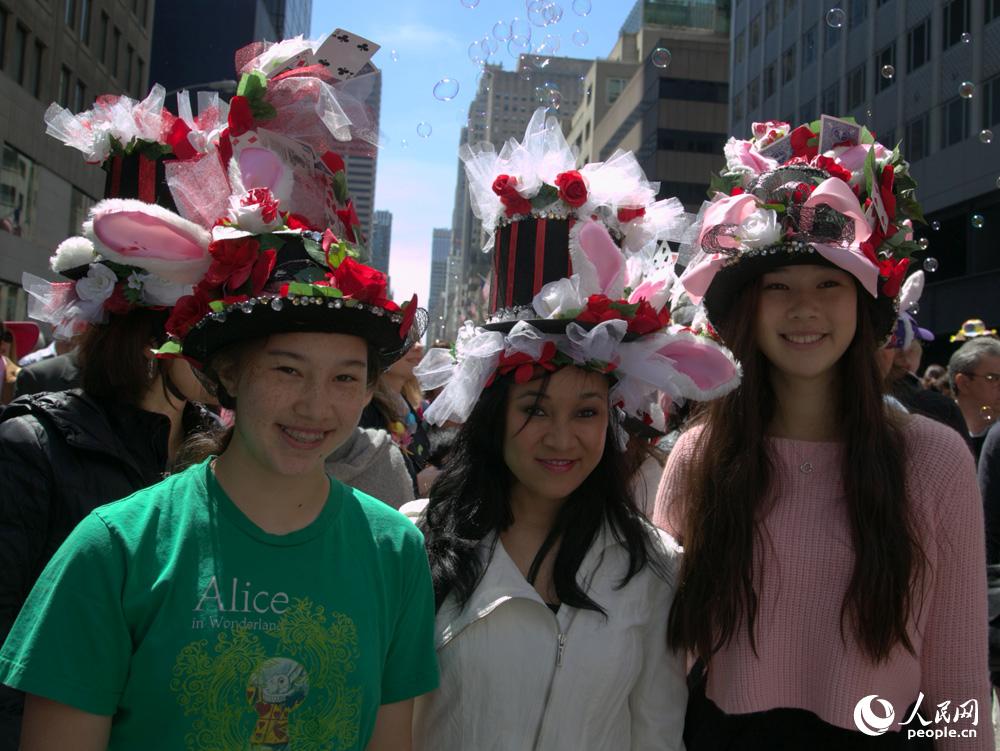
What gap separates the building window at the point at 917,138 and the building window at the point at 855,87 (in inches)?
113

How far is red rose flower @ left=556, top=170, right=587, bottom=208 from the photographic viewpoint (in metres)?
2.54

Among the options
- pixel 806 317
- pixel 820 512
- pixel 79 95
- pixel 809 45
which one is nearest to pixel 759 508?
pixel 820 512

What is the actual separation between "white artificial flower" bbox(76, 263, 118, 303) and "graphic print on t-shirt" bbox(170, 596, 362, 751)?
1.14 metres

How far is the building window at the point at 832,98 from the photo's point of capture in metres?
27.4

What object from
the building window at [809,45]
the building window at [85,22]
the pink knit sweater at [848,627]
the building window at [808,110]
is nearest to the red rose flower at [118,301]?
the pink knit sweater at [848,627]

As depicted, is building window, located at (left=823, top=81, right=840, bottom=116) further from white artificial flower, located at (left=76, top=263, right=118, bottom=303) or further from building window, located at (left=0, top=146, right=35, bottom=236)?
white artificial flower, located at (left=76, top=263, right=118, bottom=303)

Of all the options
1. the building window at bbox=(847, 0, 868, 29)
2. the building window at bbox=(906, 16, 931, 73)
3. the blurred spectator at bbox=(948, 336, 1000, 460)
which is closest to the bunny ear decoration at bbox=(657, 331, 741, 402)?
the blurred spectator at bbox=(948, 336, 1000, 460)

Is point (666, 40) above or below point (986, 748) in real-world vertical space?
above

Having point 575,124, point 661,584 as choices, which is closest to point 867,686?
point 661,584

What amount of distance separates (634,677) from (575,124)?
67712mm

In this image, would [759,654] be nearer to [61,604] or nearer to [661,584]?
[661,584]

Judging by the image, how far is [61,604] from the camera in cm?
156

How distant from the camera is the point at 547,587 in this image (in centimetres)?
227

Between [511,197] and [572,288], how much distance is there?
1.19 ft
